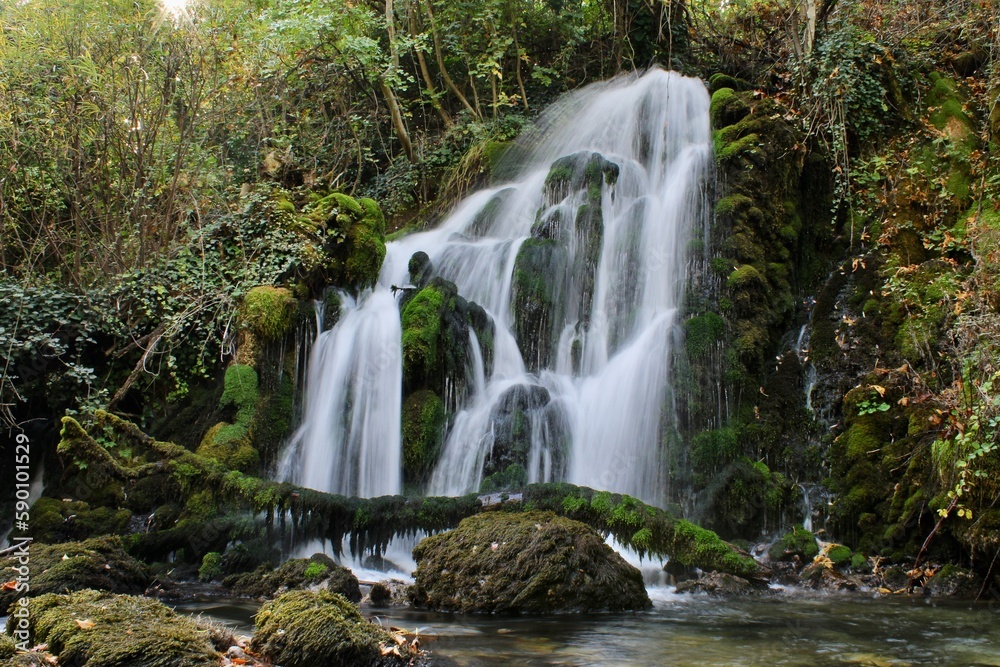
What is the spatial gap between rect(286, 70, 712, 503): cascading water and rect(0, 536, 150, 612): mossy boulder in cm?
277

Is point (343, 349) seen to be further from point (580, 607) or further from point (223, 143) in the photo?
point (223, 143)

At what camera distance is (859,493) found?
767cm

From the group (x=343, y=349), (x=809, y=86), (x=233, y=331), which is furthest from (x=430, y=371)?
(x=809, y=86)

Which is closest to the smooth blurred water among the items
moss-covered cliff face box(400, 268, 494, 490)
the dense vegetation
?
the dense vegetation

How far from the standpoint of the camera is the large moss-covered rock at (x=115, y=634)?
3.30 metres

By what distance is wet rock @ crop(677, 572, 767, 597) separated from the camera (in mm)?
6387

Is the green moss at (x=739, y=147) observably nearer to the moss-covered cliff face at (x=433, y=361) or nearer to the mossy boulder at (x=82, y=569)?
the moss-covered cliff face at (x=433, y=361)

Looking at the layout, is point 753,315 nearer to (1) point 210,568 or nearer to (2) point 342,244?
(2) point 342,244

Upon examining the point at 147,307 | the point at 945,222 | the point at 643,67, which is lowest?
the point at 147,307

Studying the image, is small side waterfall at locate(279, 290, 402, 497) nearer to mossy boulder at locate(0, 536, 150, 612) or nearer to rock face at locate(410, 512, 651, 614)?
mossy boulder at locate(0, 536, 150, 612)

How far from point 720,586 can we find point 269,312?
6.44 m

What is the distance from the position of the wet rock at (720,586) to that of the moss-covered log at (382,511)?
74 millimetres

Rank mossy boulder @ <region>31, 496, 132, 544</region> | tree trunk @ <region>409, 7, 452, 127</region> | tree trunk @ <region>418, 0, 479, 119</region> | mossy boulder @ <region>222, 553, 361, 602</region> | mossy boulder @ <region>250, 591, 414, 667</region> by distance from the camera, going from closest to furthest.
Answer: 1. mossy boulder @ <region>250, 591, 414, 667</region>
2. mossy boulder @ <region>222, 553, 361, 602</region>
3. mossy boulder @ <region>31, 496, 132, 544</region>
4. tree trunk @ <region>418, 0, 479, 119</region>
5. tree trunk @ <region>409, 7, 452, 127</region>

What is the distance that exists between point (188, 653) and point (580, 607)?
2.98 m
